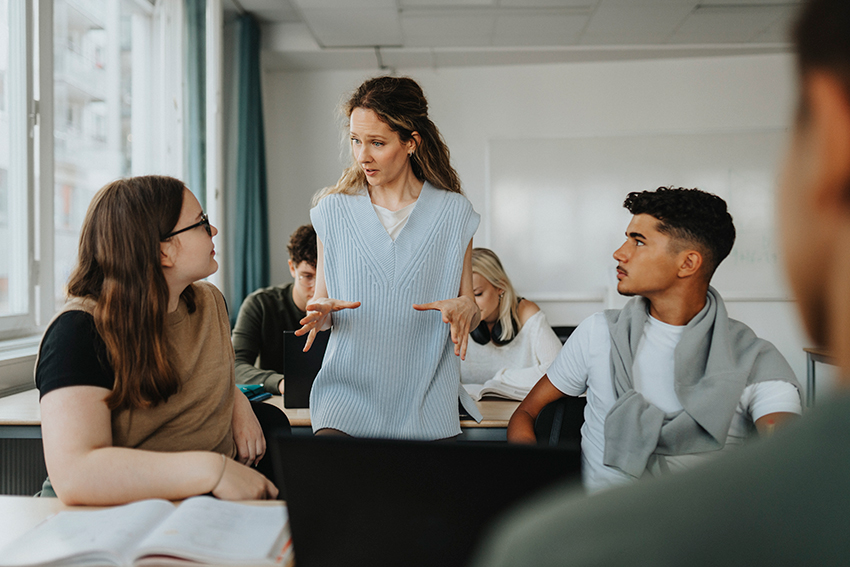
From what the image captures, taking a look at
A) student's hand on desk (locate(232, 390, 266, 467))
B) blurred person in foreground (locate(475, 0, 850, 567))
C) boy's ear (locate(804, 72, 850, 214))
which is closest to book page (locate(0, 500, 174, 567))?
student's hand on desk (locate(232, 390, 266, 467))

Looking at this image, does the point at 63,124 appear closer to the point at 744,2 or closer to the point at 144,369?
the point at 144,369

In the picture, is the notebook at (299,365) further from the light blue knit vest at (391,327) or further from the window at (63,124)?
the window at (63,124)

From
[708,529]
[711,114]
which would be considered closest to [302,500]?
[708,529]

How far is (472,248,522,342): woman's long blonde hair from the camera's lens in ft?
9.13

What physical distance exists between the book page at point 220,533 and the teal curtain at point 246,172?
3404mm

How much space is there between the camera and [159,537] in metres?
0.81

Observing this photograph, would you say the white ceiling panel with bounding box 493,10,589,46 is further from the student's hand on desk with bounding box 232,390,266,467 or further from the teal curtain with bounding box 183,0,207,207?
the student's hand on desk with bounding box 232,390,266,467

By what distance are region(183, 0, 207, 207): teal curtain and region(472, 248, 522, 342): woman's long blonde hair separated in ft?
6.33

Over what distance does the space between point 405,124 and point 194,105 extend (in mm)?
2753

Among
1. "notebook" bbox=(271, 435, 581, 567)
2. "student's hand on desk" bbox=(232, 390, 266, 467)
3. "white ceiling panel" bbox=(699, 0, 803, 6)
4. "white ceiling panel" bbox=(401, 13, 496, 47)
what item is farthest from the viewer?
"white ceiling panel" bbox=(401, 13, 496, 47)

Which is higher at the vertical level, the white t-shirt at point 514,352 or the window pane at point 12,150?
the window pane at point 12,150

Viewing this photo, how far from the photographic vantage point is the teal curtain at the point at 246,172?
14.0 ft

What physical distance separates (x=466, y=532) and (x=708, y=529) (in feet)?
1.46

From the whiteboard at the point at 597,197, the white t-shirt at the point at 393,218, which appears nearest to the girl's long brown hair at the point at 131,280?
the white t-shirt at the point at 393,218
